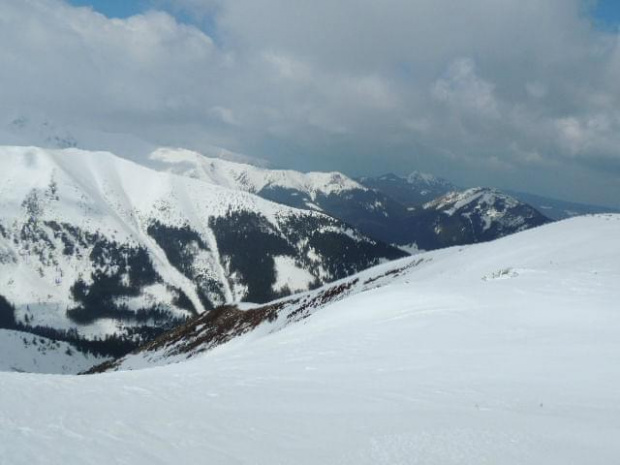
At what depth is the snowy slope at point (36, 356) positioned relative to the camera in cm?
17525

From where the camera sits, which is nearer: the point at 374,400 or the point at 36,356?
the point at 374,400

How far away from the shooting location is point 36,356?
18275cm

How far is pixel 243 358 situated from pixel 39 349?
208 m

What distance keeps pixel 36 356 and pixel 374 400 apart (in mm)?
212274

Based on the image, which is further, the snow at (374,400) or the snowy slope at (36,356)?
the snowy slope at (36,356)

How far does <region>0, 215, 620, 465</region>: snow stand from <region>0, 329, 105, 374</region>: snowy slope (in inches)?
7533

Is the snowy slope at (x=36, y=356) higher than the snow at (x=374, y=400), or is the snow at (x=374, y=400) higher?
the snow at (x=374, y=400)

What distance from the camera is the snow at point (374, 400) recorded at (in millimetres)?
7477

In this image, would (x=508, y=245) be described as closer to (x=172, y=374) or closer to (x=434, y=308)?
(x=434, y=308)

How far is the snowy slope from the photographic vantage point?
175 metres

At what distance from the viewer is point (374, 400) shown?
35.7 ft

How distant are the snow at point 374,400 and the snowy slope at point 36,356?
19135 centimetres

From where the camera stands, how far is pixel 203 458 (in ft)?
23.0

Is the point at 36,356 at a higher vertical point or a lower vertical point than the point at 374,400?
lower
